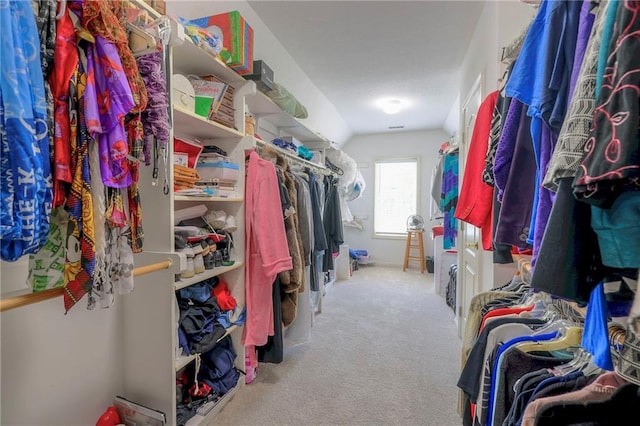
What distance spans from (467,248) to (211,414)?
2159 millimetres

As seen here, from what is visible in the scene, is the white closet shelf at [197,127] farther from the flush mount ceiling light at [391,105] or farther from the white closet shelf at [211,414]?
the flush mount ceiling light at [391,105]

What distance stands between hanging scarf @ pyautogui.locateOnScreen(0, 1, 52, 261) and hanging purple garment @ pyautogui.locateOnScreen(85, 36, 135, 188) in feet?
0.41

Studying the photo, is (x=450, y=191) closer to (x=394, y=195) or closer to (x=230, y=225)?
(x=230, y=225)

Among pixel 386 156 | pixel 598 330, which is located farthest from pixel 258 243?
pixel 386 156

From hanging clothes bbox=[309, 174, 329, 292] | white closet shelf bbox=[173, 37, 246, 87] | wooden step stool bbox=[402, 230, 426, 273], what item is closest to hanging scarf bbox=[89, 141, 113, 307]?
white closet shelf bbox=[173, 37, 246, 87]

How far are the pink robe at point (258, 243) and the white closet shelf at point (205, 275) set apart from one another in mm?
91

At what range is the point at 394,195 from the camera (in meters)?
5.93

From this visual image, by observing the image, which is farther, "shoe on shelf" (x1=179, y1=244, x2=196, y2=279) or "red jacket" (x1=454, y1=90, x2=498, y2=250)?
"shoe on shelf" (x1=179, y1=244, x2=196, y2=279)

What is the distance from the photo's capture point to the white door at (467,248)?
7.07 feet

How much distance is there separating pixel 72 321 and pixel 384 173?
17.5 ft

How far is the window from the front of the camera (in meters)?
5.79

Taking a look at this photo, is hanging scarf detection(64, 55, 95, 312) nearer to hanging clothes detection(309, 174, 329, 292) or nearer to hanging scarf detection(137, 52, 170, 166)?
hanging scarf detection(137, 52, 170, 166)

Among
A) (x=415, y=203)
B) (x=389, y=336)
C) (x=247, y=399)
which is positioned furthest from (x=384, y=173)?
(x=247, y=399)

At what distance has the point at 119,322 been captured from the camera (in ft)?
4.93
